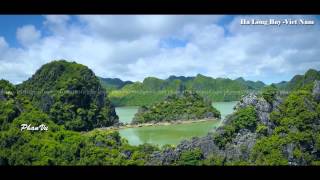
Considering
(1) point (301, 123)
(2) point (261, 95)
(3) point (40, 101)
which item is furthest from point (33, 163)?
(1) point (301, 123)

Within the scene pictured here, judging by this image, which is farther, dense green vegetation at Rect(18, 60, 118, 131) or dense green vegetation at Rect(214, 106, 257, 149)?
dense green vegetation at Rect(214, 106, 257, 149)

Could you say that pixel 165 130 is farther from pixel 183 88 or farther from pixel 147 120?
pixel 183 88

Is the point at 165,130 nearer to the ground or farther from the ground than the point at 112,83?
nearer to the ground

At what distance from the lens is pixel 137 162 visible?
4.95m

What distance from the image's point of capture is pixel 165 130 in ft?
17.5

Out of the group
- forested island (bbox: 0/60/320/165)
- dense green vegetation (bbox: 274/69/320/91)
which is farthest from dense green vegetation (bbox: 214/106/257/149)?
dense green vegetation (bbox: 274/69/320/91)

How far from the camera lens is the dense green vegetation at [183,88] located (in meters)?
5.04

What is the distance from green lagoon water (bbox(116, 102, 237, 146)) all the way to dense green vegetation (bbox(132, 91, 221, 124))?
0.08 meters

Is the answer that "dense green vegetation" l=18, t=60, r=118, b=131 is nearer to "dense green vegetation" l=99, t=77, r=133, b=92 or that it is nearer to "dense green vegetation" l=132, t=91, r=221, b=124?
"dense green vegetation" l=99, t=77, r=133, b=92

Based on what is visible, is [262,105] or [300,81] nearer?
[300,81]

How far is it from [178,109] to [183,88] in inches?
15.5

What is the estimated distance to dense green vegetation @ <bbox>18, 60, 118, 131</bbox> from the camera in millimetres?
5051

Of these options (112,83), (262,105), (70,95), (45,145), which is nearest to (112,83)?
(112,83)
